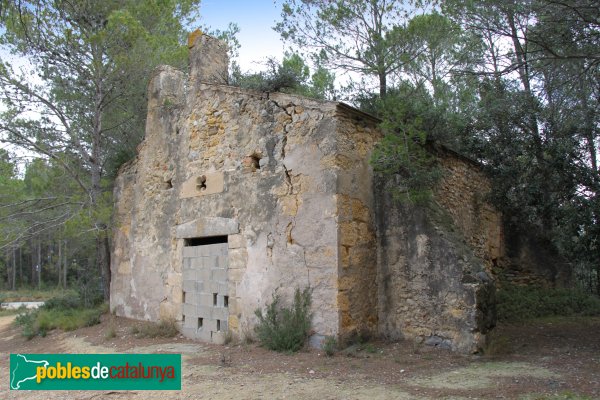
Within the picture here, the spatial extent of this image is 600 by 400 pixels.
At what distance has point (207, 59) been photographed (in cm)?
932

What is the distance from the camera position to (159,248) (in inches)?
374

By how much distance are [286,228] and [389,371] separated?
8.49ft

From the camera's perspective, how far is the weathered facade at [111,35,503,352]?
6750 mm

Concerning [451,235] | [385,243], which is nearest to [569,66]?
[451,235]

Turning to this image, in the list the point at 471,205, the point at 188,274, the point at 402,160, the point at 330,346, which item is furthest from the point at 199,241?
the point at 471,205

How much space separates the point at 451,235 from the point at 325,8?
286 inches

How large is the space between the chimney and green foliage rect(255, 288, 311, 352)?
4.39 m

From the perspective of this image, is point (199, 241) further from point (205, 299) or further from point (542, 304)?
point (542, 304)

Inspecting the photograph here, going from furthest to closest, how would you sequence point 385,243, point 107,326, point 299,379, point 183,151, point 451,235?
point 107,326 → point 183,151 → point 385,243 → point 451,235 → point 299,379

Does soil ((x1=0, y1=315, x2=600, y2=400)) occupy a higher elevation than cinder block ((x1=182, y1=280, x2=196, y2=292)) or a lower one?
lower

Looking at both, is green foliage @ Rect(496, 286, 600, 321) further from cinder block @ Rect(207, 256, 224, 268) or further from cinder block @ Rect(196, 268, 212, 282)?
cinder block @ Rect(196, 268, 212, 282)

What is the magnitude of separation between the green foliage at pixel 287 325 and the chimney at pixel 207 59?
4388mm

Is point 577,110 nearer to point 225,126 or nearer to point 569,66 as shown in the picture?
point 569,66

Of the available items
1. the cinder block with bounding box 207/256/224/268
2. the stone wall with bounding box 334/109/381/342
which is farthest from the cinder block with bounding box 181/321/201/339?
the stone wall with bounding box 334/109/381/342
